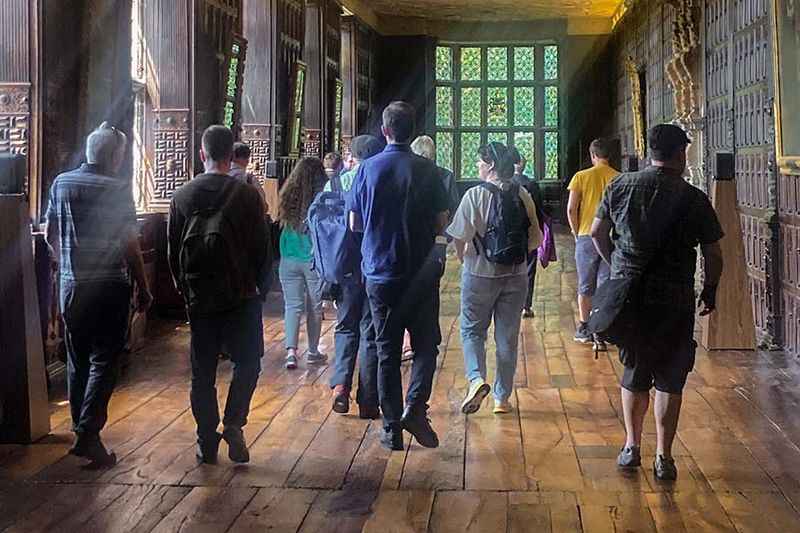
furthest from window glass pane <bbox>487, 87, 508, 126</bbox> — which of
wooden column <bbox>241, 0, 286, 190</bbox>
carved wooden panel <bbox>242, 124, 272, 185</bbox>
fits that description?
carved wooden panel <bbox>242, 124, 272, 185</bbox>

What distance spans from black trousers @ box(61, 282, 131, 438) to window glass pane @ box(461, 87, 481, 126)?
1369cm

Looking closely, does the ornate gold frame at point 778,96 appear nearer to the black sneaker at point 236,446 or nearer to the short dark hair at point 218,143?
the short dark hair at point 218,143

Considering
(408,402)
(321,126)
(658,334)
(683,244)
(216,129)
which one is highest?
(321,126)

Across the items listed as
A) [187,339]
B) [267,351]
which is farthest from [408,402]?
[187,339]

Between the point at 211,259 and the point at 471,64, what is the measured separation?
1398 cm

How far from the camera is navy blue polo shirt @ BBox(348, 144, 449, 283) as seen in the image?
3869 mm

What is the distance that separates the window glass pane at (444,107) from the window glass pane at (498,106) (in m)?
0.69

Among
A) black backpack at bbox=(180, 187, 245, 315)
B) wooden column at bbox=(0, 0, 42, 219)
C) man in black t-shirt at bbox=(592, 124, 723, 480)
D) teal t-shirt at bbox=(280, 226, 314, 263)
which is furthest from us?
teal t-shirt at bbox=(280, 226, 314, 263)

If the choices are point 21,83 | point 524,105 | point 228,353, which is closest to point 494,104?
point 524,105

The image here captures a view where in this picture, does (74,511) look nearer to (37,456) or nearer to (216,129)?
(37,456)

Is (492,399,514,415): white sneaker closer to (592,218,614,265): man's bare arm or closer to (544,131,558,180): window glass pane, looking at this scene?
(592,218,614,265): man's bare arm

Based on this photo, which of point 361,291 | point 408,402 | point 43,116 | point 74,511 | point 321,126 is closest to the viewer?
point 74,511

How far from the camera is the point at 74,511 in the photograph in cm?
328

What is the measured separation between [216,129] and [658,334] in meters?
1.87
